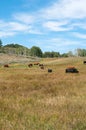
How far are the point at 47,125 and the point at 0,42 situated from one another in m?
194

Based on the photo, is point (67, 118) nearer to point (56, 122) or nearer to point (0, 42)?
point (56, 122)

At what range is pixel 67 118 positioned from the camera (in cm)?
779

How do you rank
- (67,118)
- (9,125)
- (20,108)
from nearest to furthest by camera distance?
(9,125) → (67,118) → (20,108)

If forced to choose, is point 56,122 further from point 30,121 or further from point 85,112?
point 85,112

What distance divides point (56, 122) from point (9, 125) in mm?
1314

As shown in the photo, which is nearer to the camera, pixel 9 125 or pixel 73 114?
pixel 9 125

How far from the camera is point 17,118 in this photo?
793 cm

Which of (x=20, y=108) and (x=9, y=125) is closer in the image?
(x=9, y=125)

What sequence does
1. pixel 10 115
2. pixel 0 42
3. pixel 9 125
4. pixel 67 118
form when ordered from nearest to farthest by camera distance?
pixel 9 125 → pixel 67 118 → pixel 10 115 → pixel 0 42

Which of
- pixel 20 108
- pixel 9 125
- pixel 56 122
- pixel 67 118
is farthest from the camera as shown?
pixel 20 108

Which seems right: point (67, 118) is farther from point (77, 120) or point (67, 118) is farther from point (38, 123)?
point (38, 123)

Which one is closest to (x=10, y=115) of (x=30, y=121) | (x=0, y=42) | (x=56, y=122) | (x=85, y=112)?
(x=30, y=121)

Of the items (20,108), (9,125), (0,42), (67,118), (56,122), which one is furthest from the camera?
(0,42)

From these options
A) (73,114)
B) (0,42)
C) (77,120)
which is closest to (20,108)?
(73,114)
